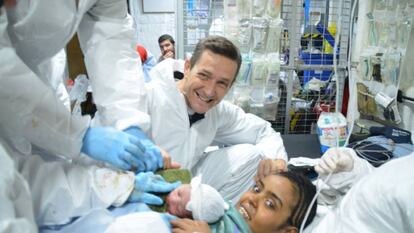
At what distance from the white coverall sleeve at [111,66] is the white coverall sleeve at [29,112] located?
23cm

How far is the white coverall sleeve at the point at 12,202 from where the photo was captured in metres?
0.46

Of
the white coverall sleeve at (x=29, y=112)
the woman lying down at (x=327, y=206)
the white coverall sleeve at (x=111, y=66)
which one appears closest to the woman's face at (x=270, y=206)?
the woman lying down at (x=327, y=206)

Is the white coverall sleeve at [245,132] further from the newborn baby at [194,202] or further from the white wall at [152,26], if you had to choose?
the white wall at [152,26]

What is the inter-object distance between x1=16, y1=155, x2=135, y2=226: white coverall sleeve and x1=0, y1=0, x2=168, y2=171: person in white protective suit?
42mm

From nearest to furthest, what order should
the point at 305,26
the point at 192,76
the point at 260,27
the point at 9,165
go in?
1. the point at 9,165
2. the point at 192,76
3. the point at 260,27
4. the point at 305,26

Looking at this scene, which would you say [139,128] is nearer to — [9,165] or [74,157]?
[74,157]

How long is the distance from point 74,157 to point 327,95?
2376 millimetres

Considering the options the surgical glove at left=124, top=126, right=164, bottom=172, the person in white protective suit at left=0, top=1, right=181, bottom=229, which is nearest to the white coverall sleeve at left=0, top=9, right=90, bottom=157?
the person in white protective suit at left=0, top=1, right=181, bottom=229

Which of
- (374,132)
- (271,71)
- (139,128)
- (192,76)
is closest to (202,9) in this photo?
(271,71)

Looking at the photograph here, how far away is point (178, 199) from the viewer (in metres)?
0.91

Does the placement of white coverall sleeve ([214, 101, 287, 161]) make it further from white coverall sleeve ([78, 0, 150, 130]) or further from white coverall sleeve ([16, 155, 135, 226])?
white coverall sleeve ([16, 155, 135, 226])

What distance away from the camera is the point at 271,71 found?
7.98ft

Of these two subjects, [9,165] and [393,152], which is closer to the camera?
[9,165]

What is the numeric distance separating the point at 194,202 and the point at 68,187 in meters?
0.34
